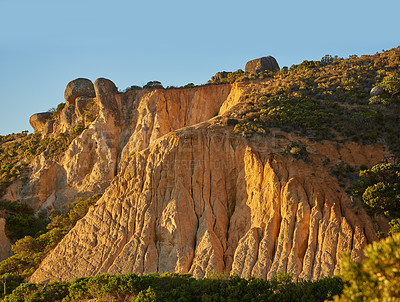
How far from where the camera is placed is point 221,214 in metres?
36.5

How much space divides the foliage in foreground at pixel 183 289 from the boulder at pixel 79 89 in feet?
116

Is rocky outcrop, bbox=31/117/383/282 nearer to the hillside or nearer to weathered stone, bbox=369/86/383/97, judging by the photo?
the hillside

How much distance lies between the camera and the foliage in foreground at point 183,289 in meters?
26.4

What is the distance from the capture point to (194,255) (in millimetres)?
34781

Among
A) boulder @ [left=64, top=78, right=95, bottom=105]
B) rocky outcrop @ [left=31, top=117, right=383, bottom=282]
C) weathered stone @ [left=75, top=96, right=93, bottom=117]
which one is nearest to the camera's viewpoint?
rocky outcrop @ [left=31, top=117, right=383, bottom=282]

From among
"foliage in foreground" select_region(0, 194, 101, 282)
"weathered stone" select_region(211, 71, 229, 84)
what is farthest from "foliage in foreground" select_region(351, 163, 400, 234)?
"weathered stone" select_region(211, 71, 229, 84)

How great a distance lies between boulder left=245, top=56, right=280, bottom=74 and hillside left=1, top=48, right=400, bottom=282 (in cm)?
580

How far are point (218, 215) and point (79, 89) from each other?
1331 inches

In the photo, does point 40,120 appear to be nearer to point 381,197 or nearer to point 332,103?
point 332,103

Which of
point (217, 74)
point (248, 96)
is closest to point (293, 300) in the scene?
point (248, 96)

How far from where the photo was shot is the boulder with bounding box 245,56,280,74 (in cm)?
6003

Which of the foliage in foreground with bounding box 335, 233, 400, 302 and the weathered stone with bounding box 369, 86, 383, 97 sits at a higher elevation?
the weathered stone with bounding box 369, 86, 383, 97

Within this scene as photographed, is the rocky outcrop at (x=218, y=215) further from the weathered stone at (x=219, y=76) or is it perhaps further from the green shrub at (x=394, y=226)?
the weathered stone at (x=219, y=76)

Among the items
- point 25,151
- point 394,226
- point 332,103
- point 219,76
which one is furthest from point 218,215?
point 25,151
